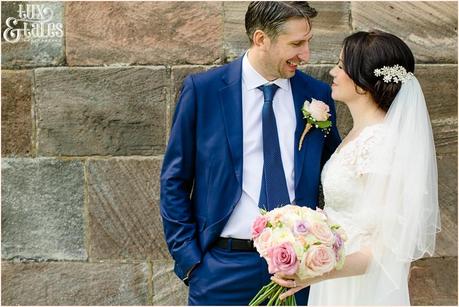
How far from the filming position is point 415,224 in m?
3.38

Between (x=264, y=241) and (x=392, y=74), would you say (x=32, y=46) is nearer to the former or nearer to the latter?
(x=392, y=74)

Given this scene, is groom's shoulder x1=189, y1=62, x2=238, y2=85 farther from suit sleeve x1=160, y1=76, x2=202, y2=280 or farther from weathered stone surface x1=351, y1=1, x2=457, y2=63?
weathered stone surface x1=351, y1=1, x2=457, y2=63

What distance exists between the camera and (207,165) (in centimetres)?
370

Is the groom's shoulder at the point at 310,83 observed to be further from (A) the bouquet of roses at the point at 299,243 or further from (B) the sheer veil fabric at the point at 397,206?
(A) the bouquet of roses at the point at 299,243

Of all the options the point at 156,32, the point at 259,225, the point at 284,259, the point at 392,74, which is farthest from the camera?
the point at 156,32

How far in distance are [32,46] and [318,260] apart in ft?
8.18

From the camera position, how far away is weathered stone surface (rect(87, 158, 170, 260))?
4633mm

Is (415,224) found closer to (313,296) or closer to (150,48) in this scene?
(313,296)

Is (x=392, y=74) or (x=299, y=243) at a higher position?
(x=392, y=74)

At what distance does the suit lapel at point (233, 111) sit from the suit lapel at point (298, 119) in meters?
0.27

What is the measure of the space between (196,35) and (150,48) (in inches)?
11.0

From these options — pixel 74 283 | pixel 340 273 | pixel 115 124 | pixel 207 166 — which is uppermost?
pixel 207 166

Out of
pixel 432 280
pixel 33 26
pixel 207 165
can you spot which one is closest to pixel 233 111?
pixel 207 165

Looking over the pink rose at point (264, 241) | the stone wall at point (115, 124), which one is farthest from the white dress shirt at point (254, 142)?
the stone wall at point (115, 124)
